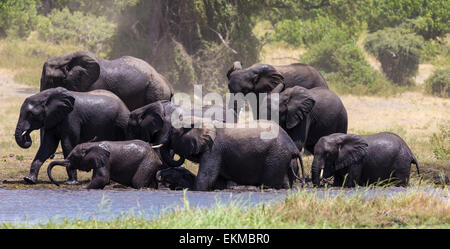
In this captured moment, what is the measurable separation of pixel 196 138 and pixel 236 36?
18990mm

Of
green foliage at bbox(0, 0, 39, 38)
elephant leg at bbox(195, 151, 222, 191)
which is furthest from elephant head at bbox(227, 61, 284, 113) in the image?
green foliage at bbox(0, 0, 39, 38)

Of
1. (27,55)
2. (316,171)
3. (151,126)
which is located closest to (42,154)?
(151,126)

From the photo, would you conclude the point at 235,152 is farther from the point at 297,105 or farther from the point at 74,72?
the point at 74,72

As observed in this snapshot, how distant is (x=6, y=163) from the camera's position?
16375 millimetres

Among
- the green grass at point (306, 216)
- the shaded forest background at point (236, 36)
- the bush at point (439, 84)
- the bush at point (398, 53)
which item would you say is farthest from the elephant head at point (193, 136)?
the bush at point (398, 53)

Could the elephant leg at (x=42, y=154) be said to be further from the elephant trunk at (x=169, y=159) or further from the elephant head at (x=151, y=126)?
the elephant trunk at (x=169, y=159)

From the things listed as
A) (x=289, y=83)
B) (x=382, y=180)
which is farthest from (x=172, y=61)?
(x=382, y=180)

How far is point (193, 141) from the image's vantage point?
13.1m

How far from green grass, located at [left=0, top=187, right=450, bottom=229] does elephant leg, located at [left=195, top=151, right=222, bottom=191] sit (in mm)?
2063

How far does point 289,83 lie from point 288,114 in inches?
69.6

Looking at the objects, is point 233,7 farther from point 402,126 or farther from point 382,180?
point 382,180

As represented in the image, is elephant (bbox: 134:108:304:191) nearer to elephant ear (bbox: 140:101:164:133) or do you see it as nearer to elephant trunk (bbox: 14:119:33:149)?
elephant ear (bbox: 140:101:164:133)

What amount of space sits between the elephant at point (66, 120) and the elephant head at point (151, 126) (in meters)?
0.27

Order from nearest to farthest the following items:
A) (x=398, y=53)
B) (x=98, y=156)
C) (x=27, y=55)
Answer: (x=98, y=156) → (x=27, y=55) → (x=398, y=53)
